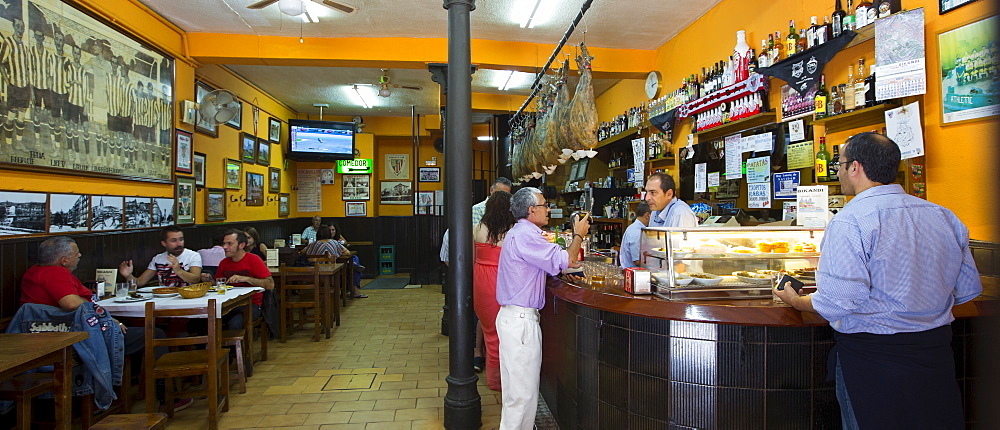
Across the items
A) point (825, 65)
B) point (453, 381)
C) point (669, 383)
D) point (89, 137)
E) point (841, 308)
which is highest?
point (825, 65)

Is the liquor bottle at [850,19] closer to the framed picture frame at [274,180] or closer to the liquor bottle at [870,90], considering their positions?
the liquor bottle at [870,90]

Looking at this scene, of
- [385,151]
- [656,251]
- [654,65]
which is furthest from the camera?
[385,151]

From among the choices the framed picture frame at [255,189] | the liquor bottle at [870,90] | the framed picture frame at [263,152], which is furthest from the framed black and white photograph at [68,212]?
the liquor bottle at [870,90]

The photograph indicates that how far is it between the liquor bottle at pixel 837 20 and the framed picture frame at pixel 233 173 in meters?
7.58

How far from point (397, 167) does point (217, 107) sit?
258 inches

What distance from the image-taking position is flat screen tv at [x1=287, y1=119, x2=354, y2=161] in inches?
402

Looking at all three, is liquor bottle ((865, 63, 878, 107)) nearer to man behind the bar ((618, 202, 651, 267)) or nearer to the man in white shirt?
man behind the bar ((618, 202, 651, 267))

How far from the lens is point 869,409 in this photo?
2150 millimetres

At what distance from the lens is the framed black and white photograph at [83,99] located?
394 cm

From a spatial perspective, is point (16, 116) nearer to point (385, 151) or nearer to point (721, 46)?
point (721, 46)

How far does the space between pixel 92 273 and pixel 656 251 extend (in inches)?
191

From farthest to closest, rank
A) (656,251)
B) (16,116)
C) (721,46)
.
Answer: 1. (721,46)
2. (16,116)
3. (656,251)

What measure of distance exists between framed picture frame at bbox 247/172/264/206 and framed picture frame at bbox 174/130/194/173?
7.32 ft

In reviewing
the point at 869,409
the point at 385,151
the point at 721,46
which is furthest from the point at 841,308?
the point at 385,151
